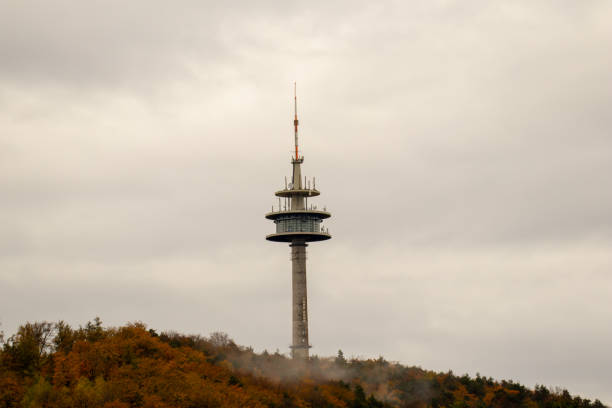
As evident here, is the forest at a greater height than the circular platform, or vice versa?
the circular platform

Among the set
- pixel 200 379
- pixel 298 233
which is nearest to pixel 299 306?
pixel 298 233

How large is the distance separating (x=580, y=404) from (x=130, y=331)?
147 ft

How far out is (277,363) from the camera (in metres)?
95.3

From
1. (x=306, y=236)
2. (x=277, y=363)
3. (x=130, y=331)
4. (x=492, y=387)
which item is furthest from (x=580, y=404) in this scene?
(x=130, y=331)

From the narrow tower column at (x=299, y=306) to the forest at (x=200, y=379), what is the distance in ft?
14.1

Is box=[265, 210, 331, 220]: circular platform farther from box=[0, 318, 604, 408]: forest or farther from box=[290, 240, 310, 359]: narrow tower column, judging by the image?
box=[0, 318, 604, 408]: forest

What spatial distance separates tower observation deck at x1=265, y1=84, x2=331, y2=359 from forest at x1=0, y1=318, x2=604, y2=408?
5.14 m

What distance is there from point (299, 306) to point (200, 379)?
3835cm

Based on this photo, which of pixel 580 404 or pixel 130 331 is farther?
pixel 580 404

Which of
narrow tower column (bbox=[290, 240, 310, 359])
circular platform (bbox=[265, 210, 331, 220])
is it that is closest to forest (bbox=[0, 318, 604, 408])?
narrow tower column (bbox=[290, 240, 310, 359])

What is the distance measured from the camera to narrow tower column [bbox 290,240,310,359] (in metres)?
108

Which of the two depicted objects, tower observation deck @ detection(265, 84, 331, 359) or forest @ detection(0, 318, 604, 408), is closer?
forest @ detection(0, 318, 604, 408)

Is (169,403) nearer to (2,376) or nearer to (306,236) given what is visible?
(2,376)

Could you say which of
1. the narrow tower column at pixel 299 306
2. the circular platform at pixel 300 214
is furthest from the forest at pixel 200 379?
the circular platform at pixel 300 214
